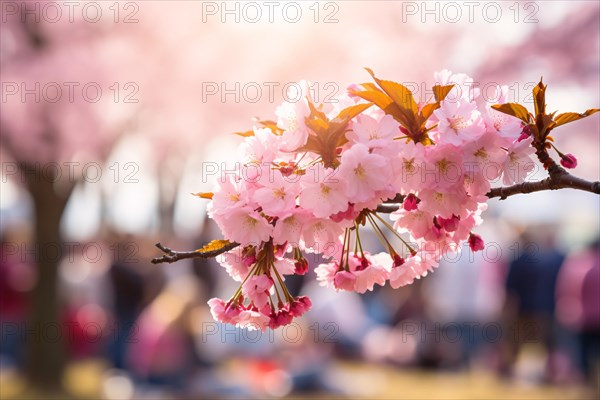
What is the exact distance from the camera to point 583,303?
7.45 metres

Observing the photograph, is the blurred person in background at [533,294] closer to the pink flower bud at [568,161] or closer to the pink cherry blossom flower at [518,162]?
the pink flower bud at [568,161]

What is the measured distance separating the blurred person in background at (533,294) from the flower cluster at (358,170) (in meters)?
6.91

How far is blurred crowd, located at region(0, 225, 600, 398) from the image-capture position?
689 cm

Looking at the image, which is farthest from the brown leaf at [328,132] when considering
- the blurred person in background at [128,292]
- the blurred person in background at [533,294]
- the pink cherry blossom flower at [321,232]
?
the blurred person in background at [128,292]

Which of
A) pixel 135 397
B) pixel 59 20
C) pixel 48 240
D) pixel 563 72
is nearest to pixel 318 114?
pixel 135 397

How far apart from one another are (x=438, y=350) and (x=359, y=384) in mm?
1511

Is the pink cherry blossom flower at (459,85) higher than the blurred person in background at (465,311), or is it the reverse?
the pink cherry blossom flower at (459,85)

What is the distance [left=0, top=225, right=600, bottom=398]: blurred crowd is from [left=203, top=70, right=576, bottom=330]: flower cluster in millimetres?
4815

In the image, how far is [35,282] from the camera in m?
9.41

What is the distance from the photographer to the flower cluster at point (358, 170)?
1389mm

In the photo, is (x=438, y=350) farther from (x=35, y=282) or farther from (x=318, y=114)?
(x=318, y=114)

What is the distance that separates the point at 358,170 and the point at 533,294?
7.38 m

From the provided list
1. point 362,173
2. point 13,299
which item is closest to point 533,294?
point 13,299

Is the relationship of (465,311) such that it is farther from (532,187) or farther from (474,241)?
(532,187)
